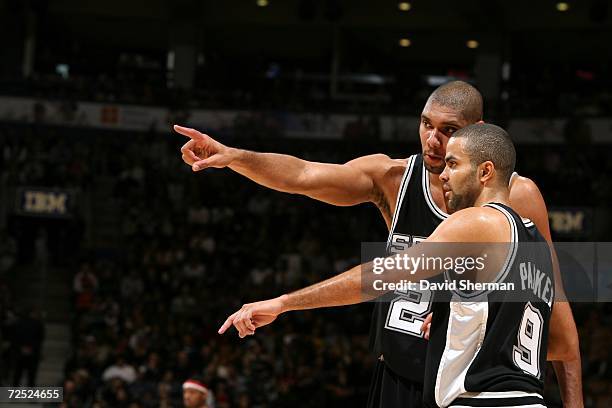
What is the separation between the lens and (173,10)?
82.0 ft

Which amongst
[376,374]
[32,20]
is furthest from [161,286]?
[376,374]

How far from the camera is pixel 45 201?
54.1 ft

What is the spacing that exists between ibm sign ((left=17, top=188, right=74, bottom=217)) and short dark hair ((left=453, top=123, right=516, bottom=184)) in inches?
548

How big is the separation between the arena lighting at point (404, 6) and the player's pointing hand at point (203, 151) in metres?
21.7

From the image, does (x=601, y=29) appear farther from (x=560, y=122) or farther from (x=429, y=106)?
(x=429, y=106)

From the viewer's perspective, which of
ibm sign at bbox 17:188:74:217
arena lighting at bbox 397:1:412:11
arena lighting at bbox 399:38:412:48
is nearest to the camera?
ibm sign at bbox 17:188:74:217

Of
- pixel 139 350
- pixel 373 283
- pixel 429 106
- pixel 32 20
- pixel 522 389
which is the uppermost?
pixel 32 20

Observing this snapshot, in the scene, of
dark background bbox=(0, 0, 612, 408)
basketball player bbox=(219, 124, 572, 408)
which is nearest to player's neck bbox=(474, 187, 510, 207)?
basketball player bbox=(219, 124, 572, 408)

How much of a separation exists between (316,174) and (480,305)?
123cm

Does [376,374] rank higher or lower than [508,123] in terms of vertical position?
lower

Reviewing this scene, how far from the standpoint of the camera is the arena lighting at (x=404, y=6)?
24788 mm

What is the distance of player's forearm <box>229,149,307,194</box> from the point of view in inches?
155

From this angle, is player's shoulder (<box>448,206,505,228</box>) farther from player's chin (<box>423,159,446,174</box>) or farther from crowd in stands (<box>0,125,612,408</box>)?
crowd in stands (<box>0,125,612,408</box>)

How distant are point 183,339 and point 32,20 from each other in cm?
1372
